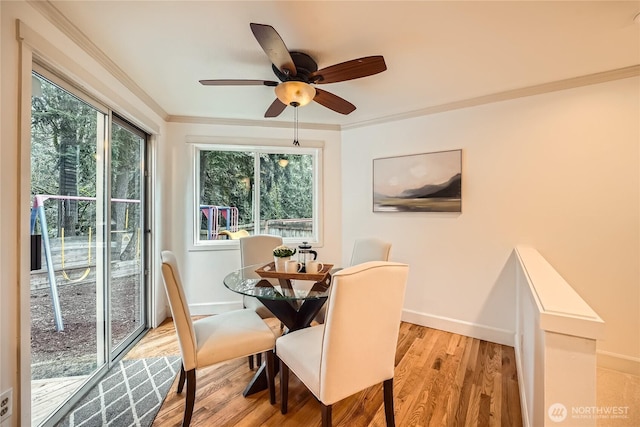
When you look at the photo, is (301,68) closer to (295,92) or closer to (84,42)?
(295,92)

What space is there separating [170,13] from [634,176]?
3478 mm

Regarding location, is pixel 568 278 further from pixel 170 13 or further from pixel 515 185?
pixel 170 13

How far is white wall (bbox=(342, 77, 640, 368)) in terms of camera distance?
208 cm

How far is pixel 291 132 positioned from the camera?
337cm

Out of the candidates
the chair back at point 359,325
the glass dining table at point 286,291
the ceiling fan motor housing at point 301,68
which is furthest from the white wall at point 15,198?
the chair back at point 359,325

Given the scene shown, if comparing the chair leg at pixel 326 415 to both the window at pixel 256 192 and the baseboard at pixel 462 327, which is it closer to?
the baseboard at pixel 462 327

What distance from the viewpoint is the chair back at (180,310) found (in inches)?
56.3

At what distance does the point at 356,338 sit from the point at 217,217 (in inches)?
101

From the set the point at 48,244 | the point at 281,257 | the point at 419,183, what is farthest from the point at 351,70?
the point at 48,244

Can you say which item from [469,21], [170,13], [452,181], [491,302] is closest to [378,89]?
[469,21]

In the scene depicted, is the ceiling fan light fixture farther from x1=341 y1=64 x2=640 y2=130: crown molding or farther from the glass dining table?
x1=341 y1=64 x2=640 y2=130: crown molding

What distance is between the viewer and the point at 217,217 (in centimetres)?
329

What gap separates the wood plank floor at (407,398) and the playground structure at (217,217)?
1.35 m

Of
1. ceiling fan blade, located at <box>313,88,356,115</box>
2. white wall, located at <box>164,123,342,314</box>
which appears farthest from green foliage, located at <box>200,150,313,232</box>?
ceiling fan blade, located at <box>313,88,356,115</box>
